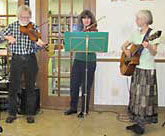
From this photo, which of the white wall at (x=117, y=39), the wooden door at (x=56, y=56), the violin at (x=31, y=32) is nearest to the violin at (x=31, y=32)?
the violin at (x=31, y=32)

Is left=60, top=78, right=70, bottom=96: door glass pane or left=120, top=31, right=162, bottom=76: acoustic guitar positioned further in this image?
left=60, top=78, right=70, bottom=96: door glass pane

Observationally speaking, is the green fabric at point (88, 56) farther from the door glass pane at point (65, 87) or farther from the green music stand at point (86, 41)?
the door glass pane at point (65, 87)

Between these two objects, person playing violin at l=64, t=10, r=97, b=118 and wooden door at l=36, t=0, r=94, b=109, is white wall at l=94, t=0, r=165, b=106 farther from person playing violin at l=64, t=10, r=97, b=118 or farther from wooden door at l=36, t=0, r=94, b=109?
person playing violin at l=64, t=10, r=97, b=118

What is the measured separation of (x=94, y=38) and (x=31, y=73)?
930 mm

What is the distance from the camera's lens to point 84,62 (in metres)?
3.72

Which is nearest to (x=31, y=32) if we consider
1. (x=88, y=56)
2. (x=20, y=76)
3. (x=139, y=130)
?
(x=20, y=76)

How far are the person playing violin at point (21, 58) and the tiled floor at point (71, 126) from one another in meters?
0.18

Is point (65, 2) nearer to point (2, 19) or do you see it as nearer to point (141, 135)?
point (2, 19)

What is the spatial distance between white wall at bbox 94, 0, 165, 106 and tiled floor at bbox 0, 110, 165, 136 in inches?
14.2

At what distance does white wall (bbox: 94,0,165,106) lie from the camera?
4.04 metres

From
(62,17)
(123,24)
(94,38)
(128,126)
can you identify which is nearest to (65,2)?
(62,17)

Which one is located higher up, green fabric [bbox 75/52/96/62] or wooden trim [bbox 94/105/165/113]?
green fabric [bbox 75/52/96/62]

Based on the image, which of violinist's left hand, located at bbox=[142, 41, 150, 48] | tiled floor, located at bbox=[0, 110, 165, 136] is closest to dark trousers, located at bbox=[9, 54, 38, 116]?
tiled floor, located at bbox=[0, 110, 165, 136]

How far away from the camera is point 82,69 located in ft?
12.3
